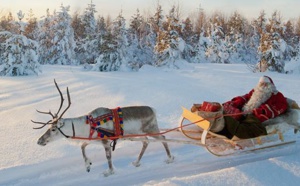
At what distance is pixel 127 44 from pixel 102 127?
1829 cm

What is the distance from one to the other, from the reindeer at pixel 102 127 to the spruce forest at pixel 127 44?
1241 cm

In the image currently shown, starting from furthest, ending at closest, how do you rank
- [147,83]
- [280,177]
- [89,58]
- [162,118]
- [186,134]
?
[89,58] < [147,83] < [162,118] < [186,134] < [280,177]

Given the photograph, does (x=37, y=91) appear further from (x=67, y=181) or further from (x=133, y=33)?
(x=133, y=33)

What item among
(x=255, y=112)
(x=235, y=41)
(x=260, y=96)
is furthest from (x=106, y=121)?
(x=235, y=41)

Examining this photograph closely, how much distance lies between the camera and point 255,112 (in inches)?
217

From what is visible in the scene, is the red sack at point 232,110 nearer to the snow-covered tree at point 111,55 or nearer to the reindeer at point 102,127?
the reindeer at point 102,127

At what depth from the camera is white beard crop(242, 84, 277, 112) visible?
5.67 meters

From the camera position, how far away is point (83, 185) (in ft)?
14.7

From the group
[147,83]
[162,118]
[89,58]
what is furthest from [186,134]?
[89,58]

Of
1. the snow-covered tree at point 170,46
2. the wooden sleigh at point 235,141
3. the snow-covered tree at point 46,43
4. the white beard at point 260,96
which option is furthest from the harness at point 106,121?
the snow-covered tree at point 46,43

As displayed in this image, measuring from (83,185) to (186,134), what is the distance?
234 centimetres

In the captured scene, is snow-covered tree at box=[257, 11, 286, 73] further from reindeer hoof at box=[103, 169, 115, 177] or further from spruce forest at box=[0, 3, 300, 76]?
reindeer hoof at box=[103, 169, 115, 177]

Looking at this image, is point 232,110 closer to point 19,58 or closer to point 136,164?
point 136,164

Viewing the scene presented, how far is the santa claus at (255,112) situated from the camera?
17.1ft
